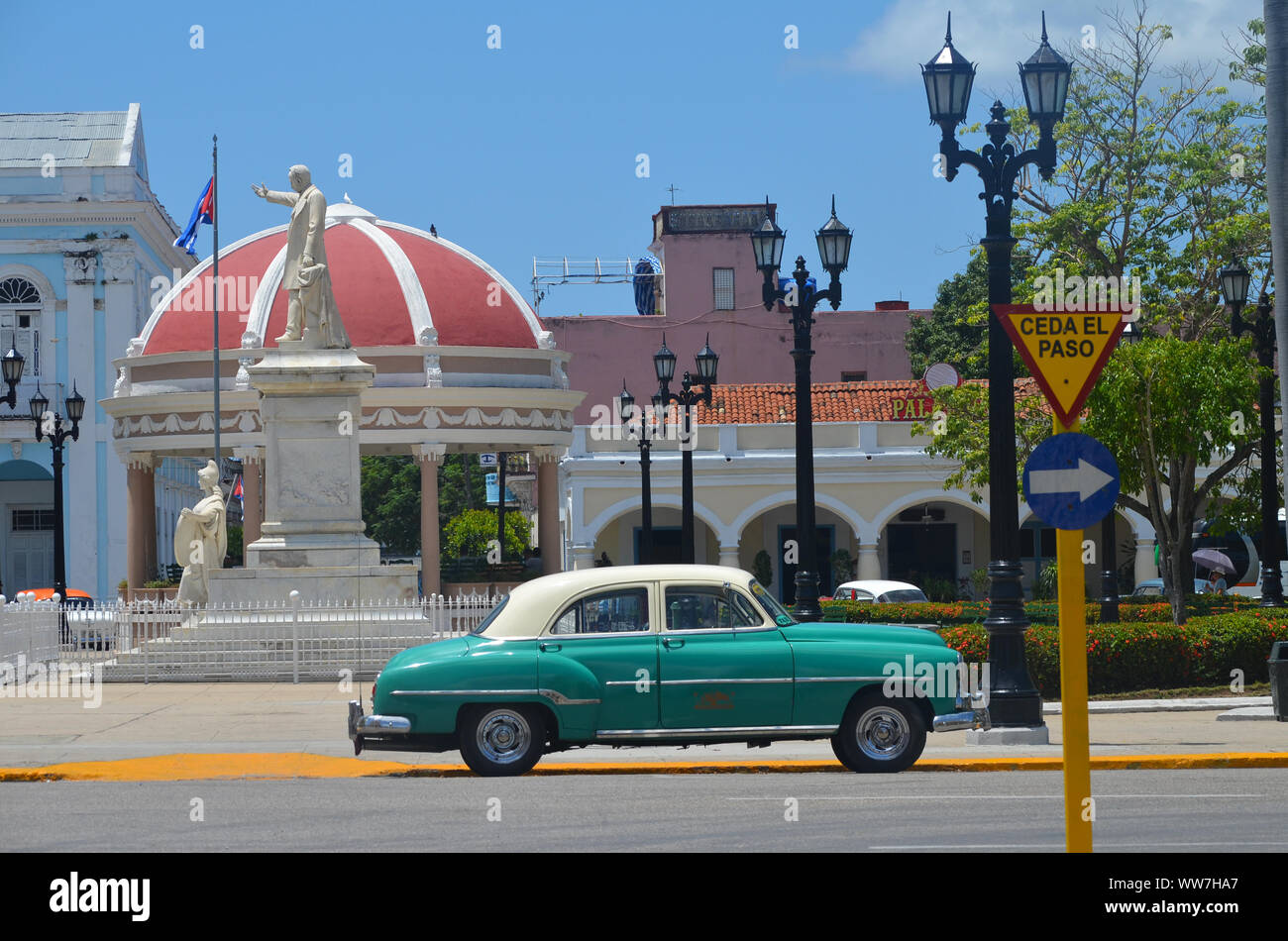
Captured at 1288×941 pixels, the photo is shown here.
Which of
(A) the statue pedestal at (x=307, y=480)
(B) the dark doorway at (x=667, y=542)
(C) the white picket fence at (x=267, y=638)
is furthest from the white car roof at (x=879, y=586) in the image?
(A) the statue pedestal at (x=307, y=480)

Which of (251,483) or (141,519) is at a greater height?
(251,483)

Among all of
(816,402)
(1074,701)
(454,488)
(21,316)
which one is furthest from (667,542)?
(1074,701)

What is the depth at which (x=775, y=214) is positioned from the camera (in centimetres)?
6362

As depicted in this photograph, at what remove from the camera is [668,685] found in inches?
532

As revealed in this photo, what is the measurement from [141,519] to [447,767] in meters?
27.6

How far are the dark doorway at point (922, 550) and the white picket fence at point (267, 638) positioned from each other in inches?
1051

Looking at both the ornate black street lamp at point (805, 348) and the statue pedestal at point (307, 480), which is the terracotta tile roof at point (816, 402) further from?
the ornate black street lamp at point (805, 348)

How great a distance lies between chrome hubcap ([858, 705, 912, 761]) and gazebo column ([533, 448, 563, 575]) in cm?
2662

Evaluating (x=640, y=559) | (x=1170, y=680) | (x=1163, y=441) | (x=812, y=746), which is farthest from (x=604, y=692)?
(x=640, y=559)

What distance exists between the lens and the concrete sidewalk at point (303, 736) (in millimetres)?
15164

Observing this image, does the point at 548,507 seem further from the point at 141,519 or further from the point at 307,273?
the point at 307,273

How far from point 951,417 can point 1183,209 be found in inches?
244

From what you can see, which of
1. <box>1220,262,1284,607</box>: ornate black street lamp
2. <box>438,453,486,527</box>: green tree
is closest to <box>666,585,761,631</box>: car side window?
<box>1220,262,1284,607</box>: ornate black street lamp
